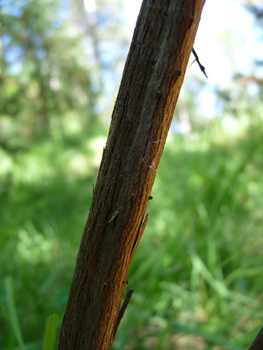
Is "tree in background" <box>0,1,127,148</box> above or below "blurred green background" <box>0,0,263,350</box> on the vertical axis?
above

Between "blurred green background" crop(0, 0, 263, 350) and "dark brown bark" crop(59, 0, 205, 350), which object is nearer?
"dark brown bark" crop(59, 0, 205, 350)

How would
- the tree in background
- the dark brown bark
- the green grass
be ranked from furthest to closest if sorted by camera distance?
the tree in background
the green grass
the dark brown bark

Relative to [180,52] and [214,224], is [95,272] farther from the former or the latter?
[214,224]

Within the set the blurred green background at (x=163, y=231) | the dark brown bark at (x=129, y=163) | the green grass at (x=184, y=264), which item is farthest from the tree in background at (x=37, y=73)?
the dark brown bark at (x=129, y=163)

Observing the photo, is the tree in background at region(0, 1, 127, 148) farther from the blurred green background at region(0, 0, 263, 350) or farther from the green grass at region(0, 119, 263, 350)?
the green grass at region(0, 119, 263, 350)

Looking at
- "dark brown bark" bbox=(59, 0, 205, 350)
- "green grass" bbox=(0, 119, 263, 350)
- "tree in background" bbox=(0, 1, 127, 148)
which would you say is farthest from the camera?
"tree in background" bbox=(0, 1, 127, 148)

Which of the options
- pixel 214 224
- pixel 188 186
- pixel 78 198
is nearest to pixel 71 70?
pixel 78 198

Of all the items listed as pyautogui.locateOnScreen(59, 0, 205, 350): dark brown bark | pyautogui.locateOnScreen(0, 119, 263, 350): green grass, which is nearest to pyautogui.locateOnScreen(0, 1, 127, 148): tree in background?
pyautogui.locateOnScreen(0, 119, 263, 350): green grass

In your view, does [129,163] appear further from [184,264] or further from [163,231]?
[163,231]
